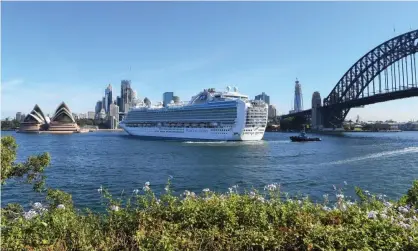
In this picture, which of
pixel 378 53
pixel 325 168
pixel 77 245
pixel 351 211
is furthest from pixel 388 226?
pixel 378 53

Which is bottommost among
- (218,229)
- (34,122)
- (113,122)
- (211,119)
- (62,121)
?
(218,229)

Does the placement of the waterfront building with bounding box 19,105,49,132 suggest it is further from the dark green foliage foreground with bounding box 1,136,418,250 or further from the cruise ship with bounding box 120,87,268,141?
the dark green foliage foreground with bounding box 1,136,418,250

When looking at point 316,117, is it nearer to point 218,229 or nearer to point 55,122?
point 55,122

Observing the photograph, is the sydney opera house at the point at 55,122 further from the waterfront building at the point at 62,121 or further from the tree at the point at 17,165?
the tree at the point at 17,165

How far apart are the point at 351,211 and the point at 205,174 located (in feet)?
57.0

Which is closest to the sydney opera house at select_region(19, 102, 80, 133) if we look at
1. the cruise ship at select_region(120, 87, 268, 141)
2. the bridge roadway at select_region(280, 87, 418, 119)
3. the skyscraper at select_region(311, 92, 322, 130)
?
the cruise ship at select_region(120, 87, 268, 141)

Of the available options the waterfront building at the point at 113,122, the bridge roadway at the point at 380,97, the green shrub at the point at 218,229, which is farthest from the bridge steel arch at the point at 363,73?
the waterfront building at the point at 113,122

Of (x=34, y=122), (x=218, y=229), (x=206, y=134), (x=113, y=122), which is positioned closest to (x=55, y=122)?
(x=34, y=122)

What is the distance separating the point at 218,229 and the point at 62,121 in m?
139

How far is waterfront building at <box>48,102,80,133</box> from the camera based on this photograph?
12938cm

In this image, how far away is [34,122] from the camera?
432ft

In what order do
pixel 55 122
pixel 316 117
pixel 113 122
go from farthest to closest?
pixel 113 122 < pixel 55 122 < pixel 316 117

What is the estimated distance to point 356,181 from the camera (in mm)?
19438

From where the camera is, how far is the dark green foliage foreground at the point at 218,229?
401cm
